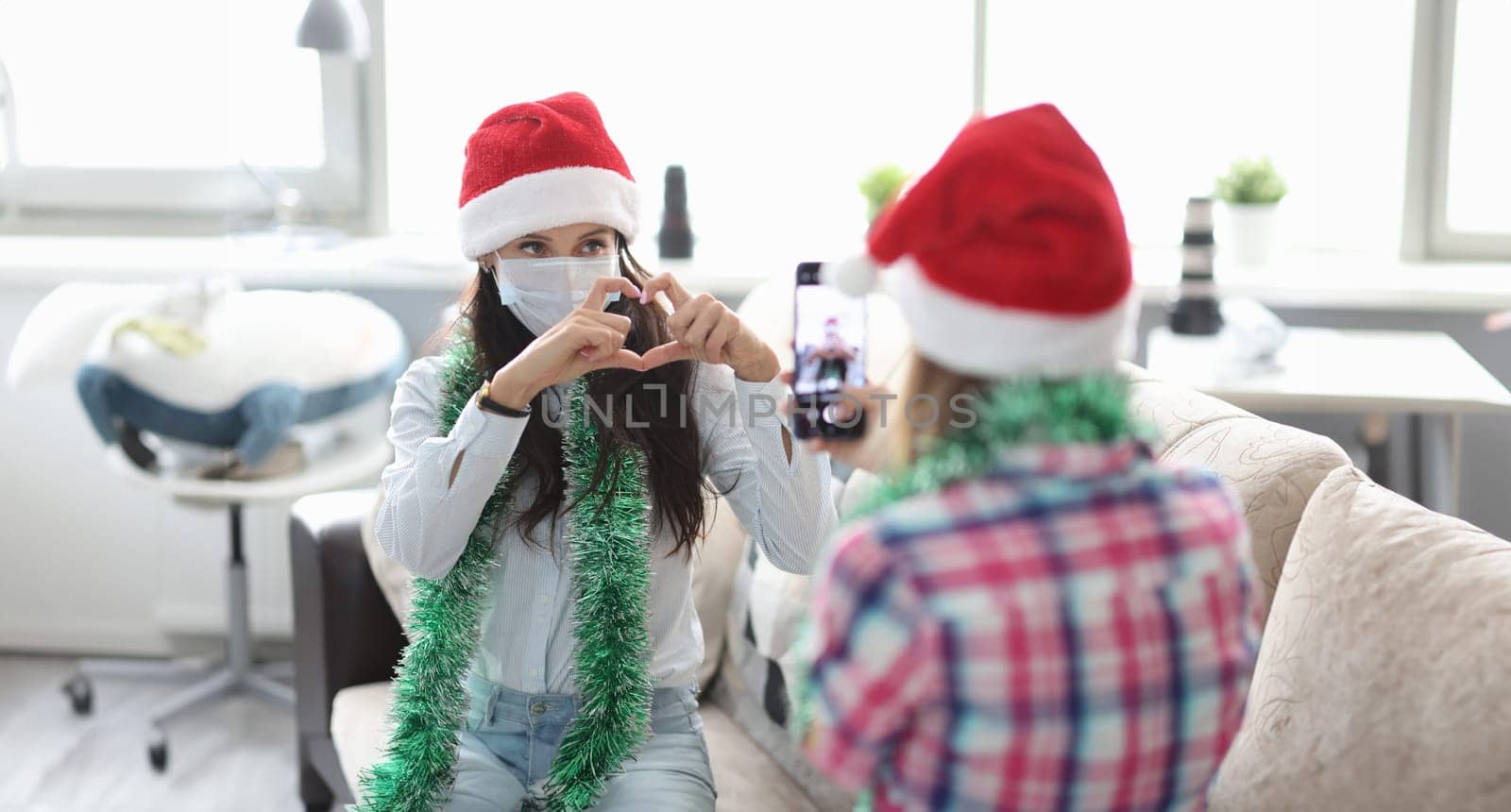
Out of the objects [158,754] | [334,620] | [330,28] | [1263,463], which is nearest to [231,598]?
[158,754]

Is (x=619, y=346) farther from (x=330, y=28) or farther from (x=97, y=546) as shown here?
(x=97, y=546)

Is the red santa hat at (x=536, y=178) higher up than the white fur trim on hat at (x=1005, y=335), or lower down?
higher up

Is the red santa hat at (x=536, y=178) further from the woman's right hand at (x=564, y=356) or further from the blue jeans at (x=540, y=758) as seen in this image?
the blue jeans at (x=540, y=758)

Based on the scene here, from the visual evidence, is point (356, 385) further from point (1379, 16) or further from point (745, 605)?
point (1379, 16)

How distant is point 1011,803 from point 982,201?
0.36m

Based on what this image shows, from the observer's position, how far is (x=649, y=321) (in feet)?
4.90

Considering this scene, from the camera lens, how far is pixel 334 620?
189 cm

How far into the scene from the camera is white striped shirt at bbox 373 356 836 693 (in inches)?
52.8

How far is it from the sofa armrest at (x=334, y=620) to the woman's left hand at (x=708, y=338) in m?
0.74

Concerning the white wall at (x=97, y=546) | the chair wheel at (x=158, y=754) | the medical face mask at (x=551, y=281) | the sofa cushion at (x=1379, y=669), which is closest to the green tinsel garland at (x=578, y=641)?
the medical face mask at (x=551, y=281)

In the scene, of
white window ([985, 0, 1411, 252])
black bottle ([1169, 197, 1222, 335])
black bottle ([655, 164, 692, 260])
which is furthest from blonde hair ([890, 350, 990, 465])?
white window ([985, 0, 1411, 252])

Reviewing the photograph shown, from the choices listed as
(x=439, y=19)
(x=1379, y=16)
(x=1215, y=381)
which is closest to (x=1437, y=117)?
(x=1379, y=16)

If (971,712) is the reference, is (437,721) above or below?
below

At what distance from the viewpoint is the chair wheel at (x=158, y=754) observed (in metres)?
2.39
